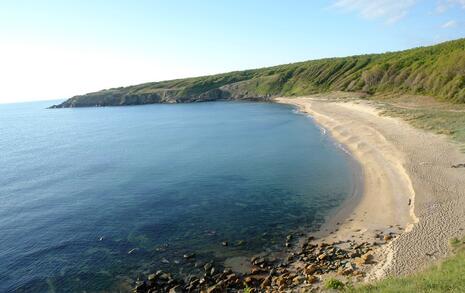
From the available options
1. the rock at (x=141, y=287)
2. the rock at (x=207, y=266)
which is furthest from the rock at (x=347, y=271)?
the rock at (x=141, y=287)

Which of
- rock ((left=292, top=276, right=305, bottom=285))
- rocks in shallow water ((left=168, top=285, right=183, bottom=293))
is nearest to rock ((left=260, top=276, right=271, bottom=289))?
rock ((left=292, top=276, right=305, bottom=285))

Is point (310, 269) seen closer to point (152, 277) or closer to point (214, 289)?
point (214, 289)

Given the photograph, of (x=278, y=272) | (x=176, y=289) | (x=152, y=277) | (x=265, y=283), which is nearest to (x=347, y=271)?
(x=278, y=272)

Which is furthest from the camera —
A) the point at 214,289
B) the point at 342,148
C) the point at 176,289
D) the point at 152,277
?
the point at 342,148

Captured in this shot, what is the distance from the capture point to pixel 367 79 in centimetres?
12212

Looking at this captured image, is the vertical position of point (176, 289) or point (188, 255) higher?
point (188, 255)

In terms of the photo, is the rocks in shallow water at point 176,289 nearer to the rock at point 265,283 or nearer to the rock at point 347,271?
the rock at point 265,283

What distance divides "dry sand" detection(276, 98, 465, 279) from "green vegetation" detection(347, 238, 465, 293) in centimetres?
214

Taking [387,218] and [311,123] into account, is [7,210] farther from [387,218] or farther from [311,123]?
[311,123]

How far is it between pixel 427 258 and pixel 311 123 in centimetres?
6441

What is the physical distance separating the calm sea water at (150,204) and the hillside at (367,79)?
39192mm

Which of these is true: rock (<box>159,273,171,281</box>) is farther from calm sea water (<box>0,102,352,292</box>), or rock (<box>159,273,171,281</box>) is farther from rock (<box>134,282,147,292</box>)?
rock (<box>134,282,147,292</box>)

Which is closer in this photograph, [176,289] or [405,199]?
[176,289]

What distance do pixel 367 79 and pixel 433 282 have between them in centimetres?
11439
